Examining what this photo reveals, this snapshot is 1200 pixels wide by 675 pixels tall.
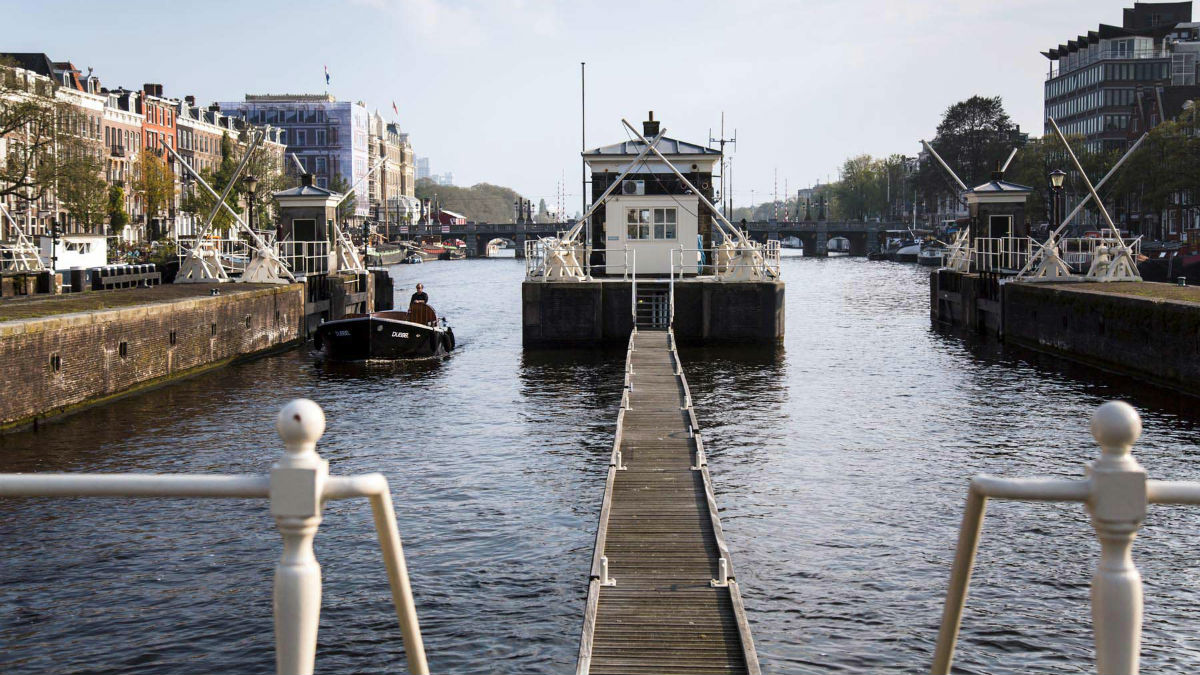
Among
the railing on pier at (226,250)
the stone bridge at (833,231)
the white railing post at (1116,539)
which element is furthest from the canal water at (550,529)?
the stone bridge at (833,231)

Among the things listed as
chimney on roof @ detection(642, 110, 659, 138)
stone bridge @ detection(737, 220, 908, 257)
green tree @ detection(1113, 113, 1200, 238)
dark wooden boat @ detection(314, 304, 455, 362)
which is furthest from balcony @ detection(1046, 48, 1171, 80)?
dark wooden boat @ detection(314, 304, 455, 362)

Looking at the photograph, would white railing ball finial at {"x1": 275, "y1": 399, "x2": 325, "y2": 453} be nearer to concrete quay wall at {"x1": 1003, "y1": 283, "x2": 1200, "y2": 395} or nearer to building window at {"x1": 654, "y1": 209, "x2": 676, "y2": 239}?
concrete quay wall at {"x1": 1003, "y1": 283, "x2": 1200, "y2": 395}

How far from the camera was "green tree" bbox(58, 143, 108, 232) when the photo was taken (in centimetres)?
6712

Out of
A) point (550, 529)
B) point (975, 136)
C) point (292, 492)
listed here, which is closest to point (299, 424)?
point (292, 492)

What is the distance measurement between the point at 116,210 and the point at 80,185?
28.8m

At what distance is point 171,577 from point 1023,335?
36.9 meters

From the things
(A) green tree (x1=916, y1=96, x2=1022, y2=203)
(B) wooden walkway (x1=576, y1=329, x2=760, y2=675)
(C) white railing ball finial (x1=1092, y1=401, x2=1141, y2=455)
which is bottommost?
(B) wooden walkway (x1=576, y1=329, x2=760, y2=675)

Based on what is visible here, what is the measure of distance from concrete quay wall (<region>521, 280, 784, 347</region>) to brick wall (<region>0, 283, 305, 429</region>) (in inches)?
398

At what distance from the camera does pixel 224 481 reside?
Answer: 170 inches

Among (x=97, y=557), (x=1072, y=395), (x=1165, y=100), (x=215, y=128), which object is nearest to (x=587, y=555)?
(x=97, y=557)

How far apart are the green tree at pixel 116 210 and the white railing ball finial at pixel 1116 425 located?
99.9 metres

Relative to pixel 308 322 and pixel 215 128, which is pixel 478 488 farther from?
pixel 215 128

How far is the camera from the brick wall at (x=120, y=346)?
26438 millimetres

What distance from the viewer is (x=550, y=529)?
62.0 ft
